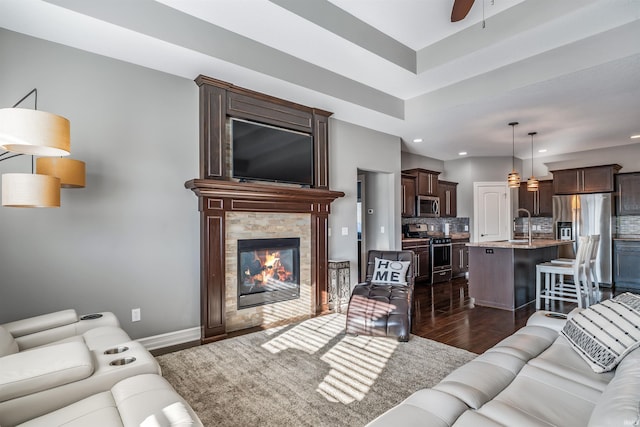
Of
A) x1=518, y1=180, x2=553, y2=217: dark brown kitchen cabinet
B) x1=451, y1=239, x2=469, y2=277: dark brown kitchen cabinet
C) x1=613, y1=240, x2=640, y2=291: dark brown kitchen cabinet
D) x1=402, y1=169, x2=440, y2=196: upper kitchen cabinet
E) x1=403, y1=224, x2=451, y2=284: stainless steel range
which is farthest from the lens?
x1=518, y1=180, x2=553, y2=217: dark brown kitchen cabinet

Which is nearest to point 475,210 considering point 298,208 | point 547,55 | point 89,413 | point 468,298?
point 468,298

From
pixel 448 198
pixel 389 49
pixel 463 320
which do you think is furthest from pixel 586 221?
pixel 389 49

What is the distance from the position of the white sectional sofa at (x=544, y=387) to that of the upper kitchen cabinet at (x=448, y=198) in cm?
572

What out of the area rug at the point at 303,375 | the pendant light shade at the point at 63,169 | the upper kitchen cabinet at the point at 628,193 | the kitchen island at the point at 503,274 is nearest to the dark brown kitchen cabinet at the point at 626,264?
the upper kitchen cabinet at the point at 628,193

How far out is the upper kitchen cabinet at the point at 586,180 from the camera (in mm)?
6434

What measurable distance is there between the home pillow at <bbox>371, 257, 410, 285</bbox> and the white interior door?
4.49 meters

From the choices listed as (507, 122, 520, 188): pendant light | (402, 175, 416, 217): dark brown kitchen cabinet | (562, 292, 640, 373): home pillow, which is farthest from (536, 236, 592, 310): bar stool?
(562, 292, 640, 373): home pillow

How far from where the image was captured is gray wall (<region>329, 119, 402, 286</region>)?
15.9ft

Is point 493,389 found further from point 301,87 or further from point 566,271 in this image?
point 566,271

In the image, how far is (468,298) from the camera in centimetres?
534

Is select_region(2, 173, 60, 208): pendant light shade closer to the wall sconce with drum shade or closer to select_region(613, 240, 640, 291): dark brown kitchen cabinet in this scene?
the wall sconce with drum shade

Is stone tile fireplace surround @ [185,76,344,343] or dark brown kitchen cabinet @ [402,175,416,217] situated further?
dark brown kitchen cabinet @ [402,175,416,217]

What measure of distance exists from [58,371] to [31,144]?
1216 mm

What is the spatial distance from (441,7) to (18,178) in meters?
3.72
